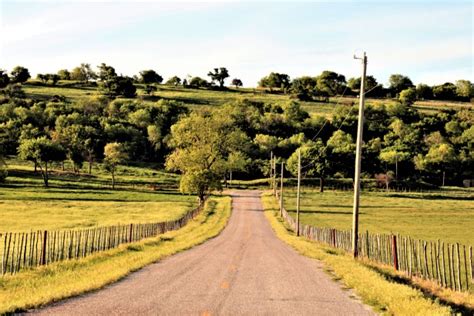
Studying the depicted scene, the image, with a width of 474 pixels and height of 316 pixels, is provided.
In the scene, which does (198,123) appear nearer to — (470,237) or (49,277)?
(470,237)

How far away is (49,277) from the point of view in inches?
838

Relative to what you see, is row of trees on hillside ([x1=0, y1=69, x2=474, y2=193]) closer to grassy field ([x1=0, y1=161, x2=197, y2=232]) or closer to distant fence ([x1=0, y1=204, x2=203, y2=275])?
grassy field ([x1=0, y1=161, x2=197, y2=232])

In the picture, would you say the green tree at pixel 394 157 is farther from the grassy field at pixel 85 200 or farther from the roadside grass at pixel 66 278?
the roadside grass at pixel 66 278

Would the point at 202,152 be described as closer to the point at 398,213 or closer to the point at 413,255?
the point at 398,213

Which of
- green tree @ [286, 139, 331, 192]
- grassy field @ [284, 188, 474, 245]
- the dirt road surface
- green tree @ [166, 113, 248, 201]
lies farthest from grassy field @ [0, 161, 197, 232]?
the dirt road surface

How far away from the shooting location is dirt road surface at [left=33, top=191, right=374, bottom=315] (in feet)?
44.9

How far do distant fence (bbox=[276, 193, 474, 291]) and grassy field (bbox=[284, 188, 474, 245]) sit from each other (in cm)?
1180

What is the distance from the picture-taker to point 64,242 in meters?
32.2

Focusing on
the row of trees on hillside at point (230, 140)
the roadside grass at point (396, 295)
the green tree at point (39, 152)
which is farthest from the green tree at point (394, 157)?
the roadside grass at point (396, 295)

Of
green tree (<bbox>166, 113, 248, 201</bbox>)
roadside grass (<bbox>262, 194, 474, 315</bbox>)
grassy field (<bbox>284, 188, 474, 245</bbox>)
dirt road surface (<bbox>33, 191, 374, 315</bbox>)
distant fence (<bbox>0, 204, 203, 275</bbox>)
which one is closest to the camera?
dirt road surface (<bbox>33, 191, 374, 315</bbox>)

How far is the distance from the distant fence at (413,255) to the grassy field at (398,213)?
1180cm

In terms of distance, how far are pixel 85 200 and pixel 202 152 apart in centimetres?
2281

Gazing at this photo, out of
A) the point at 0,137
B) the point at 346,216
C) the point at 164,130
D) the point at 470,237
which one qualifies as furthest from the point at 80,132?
the point at 470,237

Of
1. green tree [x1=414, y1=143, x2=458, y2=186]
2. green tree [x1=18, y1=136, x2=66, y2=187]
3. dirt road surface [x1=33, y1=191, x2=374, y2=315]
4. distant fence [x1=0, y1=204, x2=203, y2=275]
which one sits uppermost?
green tree [x1=414, y1=143, x2=458, y2=186]
